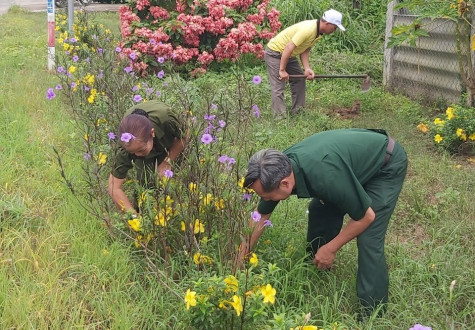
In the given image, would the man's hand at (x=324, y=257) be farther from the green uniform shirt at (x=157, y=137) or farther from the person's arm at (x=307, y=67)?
the person's arm at (x=307, y=67)

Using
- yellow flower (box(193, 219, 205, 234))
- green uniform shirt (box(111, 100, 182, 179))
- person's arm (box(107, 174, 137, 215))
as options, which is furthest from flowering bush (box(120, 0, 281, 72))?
yellow flower (box(193, 219, 205, 234))

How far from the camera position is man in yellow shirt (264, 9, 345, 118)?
6352mm

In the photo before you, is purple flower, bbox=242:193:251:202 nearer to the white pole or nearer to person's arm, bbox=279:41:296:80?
person's arm, bbox=279:41:296:80

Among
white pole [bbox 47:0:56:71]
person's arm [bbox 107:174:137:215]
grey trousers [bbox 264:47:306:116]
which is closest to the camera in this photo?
person's arm [bbox 107:174:137:215]

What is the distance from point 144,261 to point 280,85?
4.03 meters

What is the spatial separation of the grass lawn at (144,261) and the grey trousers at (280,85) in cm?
143

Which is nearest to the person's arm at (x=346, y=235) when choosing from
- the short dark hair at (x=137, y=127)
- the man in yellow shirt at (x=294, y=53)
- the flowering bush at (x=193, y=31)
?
the short dark hair at (x=137, y=127)

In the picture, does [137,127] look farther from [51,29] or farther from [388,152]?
[51,29]

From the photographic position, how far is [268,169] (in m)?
2.62

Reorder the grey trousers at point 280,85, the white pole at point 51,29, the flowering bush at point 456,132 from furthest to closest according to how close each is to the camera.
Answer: the white pole at point 51,29 → the grey trousers at point 280,85 → the flowering bush at point 456,132

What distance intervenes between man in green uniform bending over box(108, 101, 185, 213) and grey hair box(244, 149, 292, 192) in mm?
519

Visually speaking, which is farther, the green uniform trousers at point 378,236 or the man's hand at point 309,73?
the man's hand at point 309,73

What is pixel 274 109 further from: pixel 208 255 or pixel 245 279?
pixel 245 279

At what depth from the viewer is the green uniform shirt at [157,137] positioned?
3.50 m
